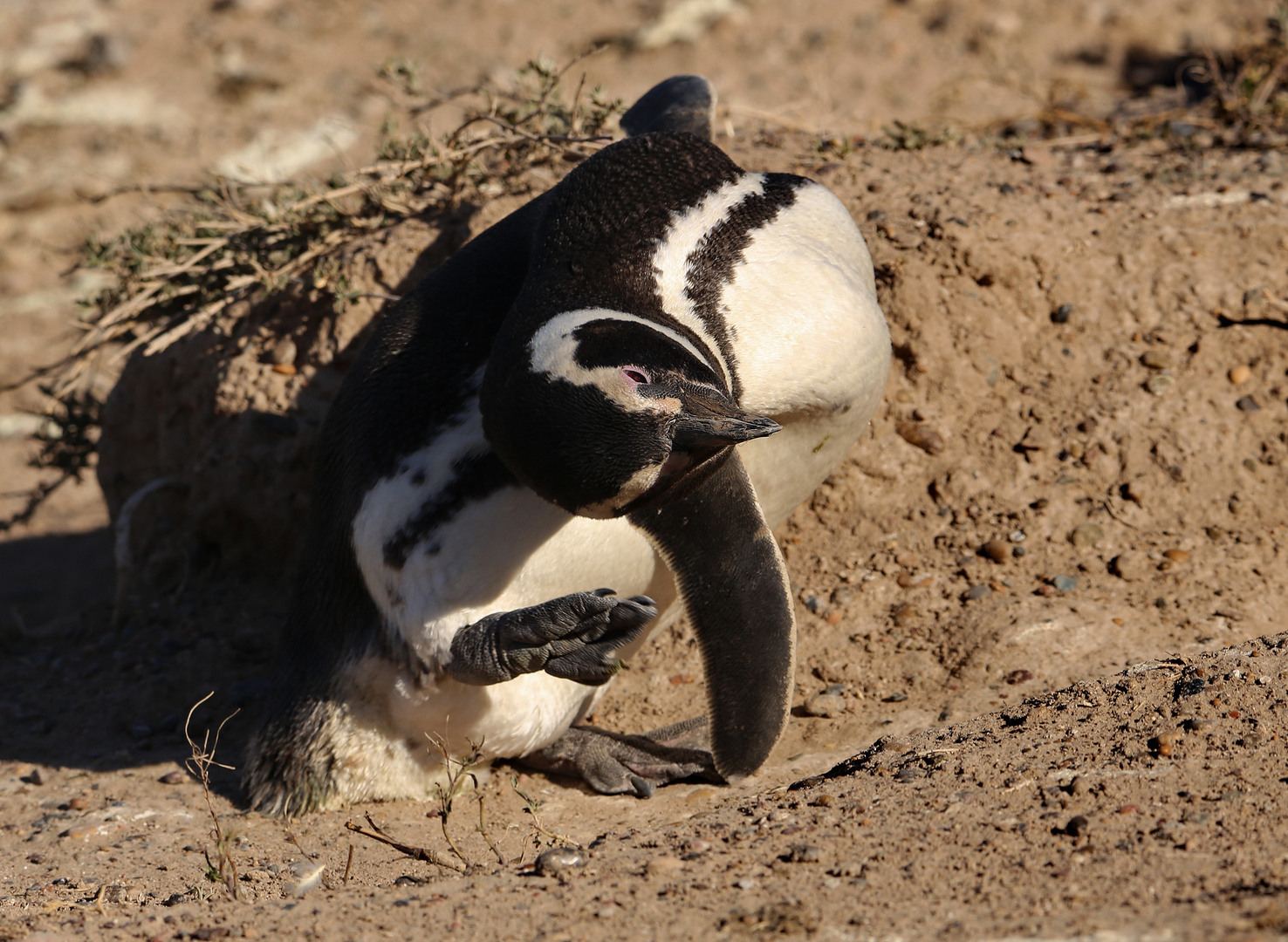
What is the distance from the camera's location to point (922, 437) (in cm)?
334

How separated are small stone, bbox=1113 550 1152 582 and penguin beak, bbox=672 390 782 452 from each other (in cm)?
136

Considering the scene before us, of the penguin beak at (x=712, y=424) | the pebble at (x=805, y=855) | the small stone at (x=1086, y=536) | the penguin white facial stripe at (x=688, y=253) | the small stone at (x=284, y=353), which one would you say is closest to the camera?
the pebble at (x=805, y=855)

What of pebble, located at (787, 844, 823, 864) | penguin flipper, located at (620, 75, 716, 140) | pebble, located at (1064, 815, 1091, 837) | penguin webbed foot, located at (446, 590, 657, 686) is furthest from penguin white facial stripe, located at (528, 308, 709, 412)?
penguin flipper, located at (620, 75, 716, 140)

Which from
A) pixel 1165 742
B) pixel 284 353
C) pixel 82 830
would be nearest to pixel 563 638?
pixel 1165 742

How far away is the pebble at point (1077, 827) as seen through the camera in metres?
1.82

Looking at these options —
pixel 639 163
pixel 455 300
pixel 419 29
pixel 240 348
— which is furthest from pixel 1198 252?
pixel 419 29

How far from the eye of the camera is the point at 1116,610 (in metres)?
2.90

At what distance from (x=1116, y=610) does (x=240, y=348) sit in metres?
2.73

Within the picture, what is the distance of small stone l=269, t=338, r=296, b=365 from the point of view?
3.80 m

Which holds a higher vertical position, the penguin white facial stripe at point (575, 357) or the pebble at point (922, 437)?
the penguin white facial stripe at point (575, 357)

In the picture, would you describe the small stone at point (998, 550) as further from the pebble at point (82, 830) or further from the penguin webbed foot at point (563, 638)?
the pebble at point (82, 830)

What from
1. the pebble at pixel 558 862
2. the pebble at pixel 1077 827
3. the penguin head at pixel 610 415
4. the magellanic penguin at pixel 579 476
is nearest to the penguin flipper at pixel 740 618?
the magellanic penguin at pixel 579 476

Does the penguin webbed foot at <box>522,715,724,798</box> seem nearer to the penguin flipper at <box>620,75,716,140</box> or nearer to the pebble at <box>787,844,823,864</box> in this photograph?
the pebble at <box>787,844,823,864</box>

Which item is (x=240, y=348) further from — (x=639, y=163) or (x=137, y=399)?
(x=639, y=163)
